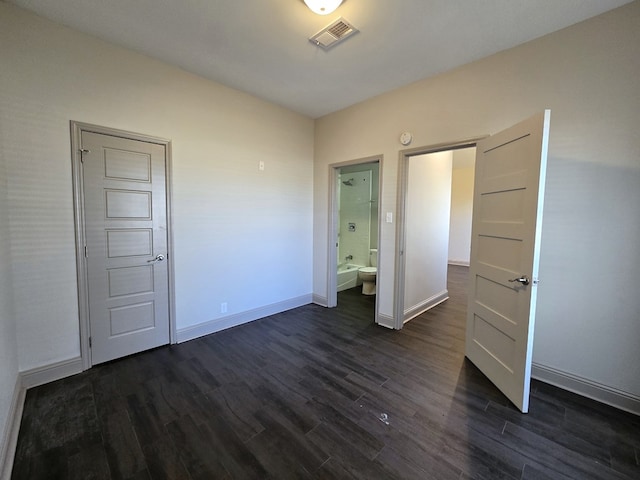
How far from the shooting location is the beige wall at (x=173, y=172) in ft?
6.43

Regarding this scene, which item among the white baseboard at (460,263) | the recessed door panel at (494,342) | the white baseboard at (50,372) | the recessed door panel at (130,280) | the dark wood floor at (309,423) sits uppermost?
the recessed door panel at (130,280)

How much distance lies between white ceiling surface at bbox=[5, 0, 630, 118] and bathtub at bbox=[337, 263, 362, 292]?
129 inches

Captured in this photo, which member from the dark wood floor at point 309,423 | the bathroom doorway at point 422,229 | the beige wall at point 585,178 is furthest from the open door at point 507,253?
the bathroom doorway at point 422,229

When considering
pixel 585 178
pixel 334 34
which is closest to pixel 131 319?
pixel 334 34

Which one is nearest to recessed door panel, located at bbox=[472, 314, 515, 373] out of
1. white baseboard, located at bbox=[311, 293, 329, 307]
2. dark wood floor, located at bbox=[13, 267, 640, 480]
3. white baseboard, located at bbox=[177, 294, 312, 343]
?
dark wood floor, located at bbox=[13, 267, 640, 480]

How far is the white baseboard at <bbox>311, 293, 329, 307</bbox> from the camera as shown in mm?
3955

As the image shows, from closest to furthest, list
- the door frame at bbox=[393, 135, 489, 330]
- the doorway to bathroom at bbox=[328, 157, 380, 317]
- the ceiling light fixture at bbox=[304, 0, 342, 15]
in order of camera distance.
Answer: the ceiling light fixture at bbox=[304, 0, 342, 15] < the door frame at bbox=[393, 135, 489, 330] < the doorway to bathroom at bbox=[328, 157, 380, 317]

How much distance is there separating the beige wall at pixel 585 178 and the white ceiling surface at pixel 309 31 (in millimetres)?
202

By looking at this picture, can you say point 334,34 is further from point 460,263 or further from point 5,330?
point 460,263

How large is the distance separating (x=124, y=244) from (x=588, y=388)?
4105 mm

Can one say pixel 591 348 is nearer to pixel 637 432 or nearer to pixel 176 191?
pixel 637 432

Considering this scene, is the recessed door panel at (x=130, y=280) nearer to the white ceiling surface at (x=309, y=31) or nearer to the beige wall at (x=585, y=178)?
the white ceiling surface at (x=309, y=31)

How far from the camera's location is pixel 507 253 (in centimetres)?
202

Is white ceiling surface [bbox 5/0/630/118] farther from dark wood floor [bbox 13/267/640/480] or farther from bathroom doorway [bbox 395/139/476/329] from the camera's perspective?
dark wood floor [bbox 13/267/640/480]
